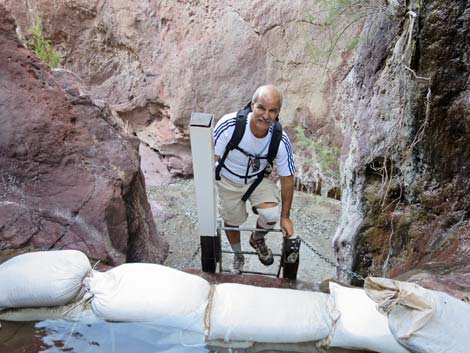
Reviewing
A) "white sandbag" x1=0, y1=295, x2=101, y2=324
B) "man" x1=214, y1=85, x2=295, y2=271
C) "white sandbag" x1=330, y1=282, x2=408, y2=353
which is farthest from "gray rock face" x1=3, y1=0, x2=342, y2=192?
"white sandbag" x1=0, y1=295, x2=101, y2=324

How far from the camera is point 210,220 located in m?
3.16

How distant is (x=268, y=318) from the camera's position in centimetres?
235

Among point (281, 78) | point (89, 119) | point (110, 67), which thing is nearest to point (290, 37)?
point (281, 78)

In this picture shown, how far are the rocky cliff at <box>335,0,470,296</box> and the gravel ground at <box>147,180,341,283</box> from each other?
164 cm

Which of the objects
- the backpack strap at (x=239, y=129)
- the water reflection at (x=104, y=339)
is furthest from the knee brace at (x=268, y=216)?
the water reflection at (x=104, y=339)

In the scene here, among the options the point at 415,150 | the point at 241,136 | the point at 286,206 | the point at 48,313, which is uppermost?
the point at 241,136

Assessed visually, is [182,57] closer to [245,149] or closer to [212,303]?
[245,149]

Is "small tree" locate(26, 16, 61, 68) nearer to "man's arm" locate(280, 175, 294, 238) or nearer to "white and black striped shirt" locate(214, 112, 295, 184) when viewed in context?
"white and black striped shirt" locate(214, 112, 295, 184)

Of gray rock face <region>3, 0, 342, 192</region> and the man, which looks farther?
gray rock face <region>3, 0, 342, 192</region>

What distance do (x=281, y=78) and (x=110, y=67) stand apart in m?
3.84

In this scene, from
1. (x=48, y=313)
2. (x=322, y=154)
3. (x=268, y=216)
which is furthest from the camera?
(x=322, y=154)

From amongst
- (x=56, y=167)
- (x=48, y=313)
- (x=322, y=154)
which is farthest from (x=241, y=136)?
(x=322, y=154)

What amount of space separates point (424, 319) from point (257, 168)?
178 cm

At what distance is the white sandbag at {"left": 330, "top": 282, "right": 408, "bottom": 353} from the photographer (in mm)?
2213
